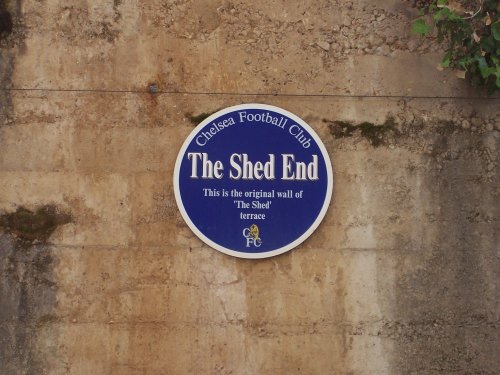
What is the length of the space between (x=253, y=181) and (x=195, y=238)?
562 millimetres

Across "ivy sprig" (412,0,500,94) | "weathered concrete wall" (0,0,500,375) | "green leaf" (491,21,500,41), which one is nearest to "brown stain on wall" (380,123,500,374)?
"weathered concrete wall" (0,0,500,375)

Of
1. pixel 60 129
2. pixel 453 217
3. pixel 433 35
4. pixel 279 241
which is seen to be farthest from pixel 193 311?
pixel 433 35

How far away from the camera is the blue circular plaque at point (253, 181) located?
3820 mm

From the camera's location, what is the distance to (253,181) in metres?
3.86

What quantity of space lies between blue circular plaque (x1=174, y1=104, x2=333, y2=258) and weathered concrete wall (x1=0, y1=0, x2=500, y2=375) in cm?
10

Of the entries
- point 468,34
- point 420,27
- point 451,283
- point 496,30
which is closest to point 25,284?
point 451,283

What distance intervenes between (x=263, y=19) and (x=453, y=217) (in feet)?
6.36

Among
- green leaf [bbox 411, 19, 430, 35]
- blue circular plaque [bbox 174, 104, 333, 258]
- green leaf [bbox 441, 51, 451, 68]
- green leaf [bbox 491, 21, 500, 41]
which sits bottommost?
blue circular plaque [bbox 174, 104, 333, 258]

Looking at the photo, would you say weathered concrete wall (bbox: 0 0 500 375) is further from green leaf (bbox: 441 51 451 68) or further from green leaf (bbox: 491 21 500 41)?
green leaf (bbox: 491 21 500 41)

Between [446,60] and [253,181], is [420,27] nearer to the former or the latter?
[446,60]

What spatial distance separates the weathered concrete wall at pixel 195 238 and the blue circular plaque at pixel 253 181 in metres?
0.10

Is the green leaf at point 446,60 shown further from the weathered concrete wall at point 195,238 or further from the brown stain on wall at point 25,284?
the brown stain on wall at point 25,284

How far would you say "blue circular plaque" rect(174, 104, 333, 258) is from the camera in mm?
3820

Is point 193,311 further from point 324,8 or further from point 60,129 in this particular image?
point 324,8
